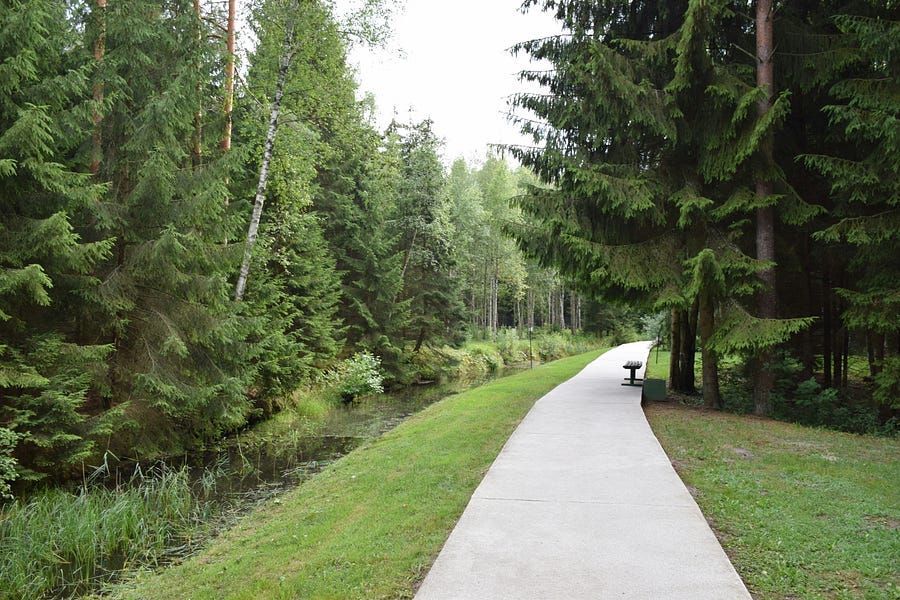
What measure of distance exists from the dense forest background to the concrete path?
5225mm

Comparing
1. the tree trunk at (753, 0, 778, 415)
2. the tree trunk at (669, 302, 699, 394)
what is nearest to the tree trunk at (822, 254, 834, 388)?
the tree trunk at (753, 0, 778, 415)

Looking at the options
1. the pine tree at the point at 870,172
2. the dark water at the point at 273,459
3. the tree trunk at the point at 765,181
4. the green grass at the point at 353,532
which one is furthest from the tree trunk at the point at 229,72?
the pine tree at the point at 870,172

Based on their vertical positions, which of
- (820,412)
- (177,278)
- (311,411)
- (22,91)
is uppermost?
(22,91)

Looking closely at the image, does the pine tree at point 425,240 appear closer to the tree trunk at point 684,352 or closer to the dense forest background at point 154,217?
the dense forest background at point 154,217

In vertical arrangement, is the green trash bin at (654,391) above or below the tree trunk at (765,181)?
below

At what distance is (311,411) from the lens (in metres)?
13.9

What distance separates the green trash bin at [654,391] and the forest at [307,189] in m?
0.97

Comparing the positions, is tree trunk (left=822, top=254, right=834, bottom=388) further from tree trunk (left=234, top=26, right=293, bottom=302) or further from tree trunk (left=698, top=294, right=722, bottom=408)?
tree trunk (left=234, top=26, right=293, bottom=302)

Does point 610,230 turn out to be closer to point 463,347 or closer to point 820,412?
point 820,412

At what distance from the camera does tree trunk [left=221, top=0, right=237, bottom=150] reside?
10.9 metres

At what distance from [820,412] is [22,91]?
14.1 m

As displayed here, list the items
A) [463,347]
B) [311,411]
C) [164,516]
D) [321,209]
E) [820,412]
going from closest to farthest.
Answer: [164,516] → [820,412] → [311,411] → [321,209] → [463,347]

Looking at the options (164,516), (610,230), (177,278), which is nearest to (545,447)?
(164,516)

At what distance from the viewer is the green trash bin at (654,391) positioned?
→ 38.0 feet
